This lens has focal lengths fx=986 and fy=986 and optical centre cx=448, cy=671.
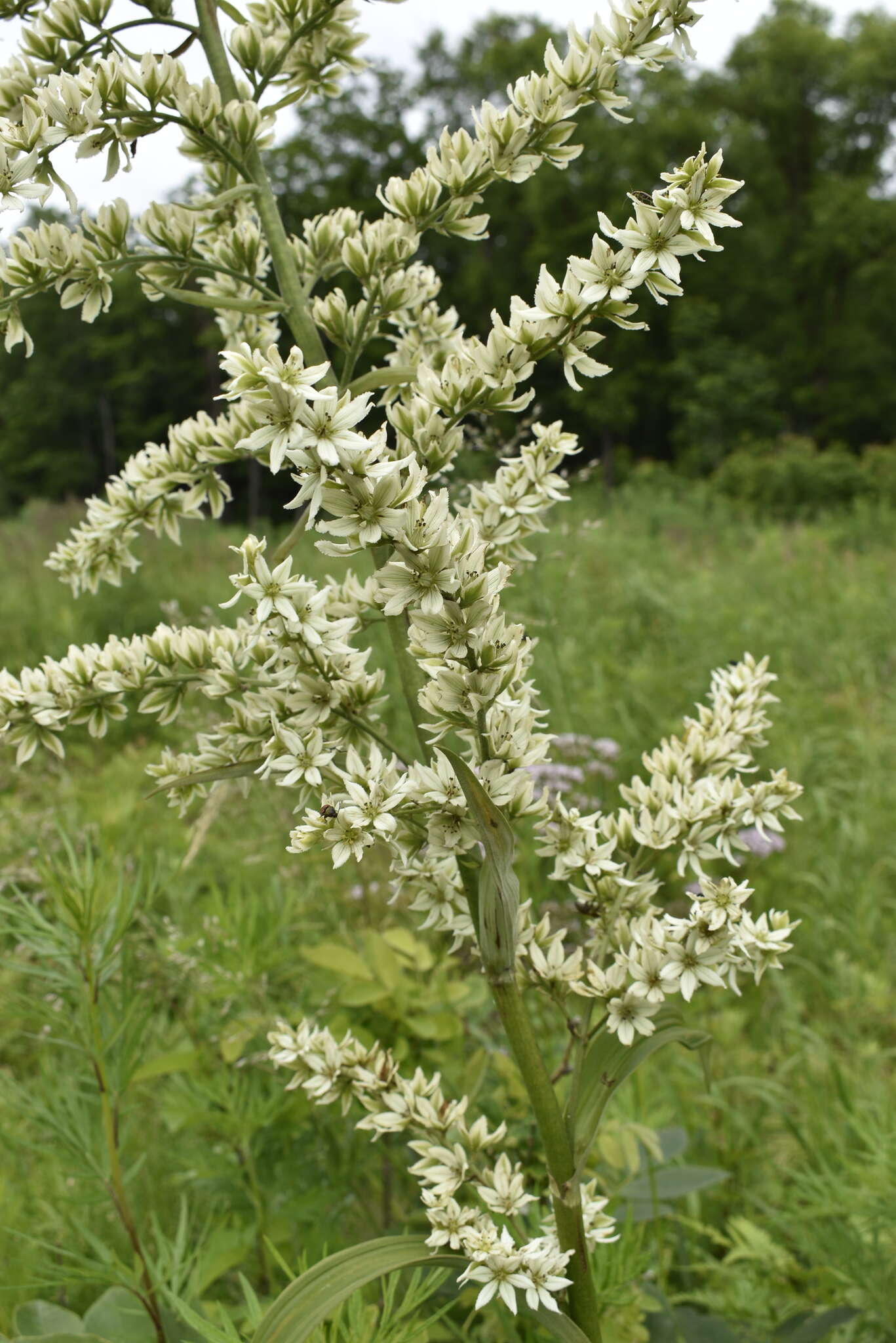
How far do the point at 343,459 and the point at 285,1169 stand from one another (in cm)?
166

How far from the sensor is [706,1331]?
6.00ft

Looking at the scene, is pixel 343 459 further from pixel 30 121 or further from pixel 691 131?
pixel 691 131

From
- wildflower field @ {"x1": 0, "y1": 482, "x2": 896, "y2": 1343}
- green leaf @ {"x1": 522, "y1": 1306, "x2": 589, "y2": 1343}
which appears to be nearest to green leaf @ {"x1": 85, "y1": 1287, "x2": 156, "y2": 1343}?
wildflower field @ {"x1": 0, "y1": 482, "x2": 896, "y2": 1343}

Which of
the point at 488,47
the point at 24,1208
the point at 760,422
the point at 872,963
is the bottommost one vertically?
the point at 24,1208

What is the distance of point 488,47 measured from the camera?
34219 millimetres

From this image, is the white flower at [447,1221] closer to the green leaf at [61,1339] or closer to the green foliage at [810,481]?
the green leaf at [61,1339]

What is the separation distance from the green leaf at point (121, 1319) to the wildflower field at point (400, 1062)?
2 centimetres

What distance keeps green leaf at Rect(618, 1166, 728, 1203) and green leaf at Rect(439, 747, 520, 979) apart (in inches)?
33.4

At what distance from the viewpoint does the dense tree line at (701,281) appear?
29.4 metres

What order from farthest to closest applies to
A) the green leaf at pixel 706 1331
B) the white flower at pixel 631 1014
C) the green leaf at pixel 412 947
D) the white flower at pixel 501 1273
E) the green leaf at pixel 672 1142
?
the green leaf at pixel 412 947 < the green leaf at pixel 672 1142 < the green leaf at pixel 706 1331 < the white flower at pixel 631 1014 < the white flower at pixel 501 1273

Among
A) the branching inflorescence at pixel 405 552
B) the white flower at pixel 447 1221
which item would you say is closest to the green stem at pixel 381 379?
the branching inflorescence at pixel 405 552

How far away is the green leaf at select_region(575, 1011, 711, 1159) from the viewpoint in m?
1.40

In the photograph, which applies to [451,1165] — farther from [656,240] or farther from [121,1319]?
[656,240]

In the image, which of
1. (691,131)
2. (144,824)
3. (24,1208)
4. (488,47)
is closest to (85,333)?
(488,47)
